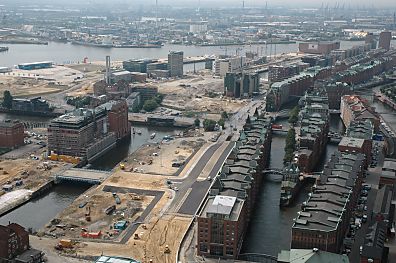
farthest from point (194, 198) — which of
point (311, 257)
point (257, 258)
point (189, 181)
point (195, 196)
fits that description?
point (311, 257)

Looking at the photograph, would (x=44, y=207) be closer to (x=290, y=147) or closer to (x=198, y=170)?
(x=198, y=170)

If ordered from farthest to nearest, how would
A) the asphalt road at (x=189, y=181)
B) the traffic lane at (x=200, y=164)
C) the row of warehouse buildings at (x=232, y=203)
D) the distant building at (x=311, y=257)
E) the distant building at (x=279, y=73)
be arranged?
the distant building at (x=279, y=73)
the traffic lane at (x=200, y=164)
the asphalt road at (x=189, y=181)
the row of warehouse buildings at (x=232, y=203)
the distant building at (x=311, y=257)

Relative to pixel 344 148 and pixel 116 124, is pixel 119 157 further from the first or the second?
pixel 344 148

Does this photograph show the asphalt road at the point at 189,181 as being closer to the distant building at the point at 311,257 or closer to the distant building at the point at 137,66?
the distant building at the point at 311,257

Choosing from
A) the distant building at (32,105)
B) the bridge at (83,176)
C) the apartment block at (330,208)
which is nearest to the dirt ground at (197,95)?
the distant building at (32,105)

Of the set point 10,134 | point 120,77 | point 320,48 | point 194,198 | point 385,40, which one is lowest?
point 194,198

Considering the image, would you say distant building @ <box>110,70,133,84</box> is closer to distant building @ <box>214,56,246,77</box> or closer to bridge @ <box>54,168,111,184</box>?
distant building @ <box>214,56,246,77</box>
